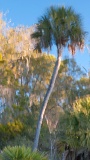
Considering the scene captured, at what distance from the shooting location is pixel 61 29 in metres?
21.6

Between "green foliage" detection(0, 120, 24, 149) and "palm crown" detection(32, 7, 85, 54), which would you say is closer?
"palm crown" detection(32, 7, 85, 54)

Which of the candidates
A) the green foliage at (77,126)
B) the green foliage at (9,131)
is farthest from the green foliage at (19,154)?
the green foliage at (9,131)

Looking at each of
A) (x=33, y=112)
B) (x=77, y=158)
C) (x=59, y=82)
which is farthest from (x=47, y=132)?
(x=77, y=158)

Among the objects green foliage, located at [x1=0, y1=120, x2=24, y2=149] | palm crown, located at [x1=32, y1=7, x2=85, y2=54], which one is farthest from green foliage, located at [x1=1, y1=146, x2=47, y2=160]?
green foliage, located at [x1=0, y1=120, x2=24, y2=149]

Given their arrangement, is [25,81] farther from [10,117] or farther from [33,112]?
[10,117]

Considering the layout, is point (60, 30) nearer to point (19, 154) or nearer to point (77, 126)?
point (77, 126)

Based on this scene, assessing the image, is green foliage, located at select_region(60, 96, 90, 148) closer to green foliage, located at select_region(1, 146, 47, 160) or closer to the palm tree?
green foliage, located at select_region(1, 146, 47, 160)

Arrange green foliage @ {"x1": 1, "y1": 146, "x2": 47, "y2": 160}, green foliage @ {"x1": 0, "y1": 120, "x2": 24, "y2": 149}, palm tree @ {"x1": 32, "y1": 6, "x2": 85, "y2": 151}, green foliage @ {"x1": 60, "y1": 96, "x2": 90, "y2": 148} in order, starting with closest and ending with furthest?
green foliage @ {"x1": 1, "y1": 146, "x2": 47, "y2": 160} → green foliage @ {"x1": 60, "y1": 96, "x2": 90, "y2": 148} → palm tree @ {"x1": 32, "y1": 6, "x2": 85, "y2": 151} → green foliage @ {"x1": 0, "y1": 120, "x2": 24, "y2": 149}

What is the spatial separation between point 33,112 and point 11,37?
23.2 feet

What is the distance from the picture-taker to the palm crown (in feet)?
71.1

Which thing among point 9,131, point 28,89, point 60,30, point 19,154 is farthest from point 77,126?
point 28,89

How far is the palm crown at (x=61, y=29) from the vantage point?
21.7 metres

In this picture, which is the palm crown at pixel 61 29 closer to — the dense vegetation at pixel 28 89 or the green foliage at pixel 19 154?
the dense vegetation at pixel 28 89

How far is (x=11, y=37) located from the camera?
109 feet
